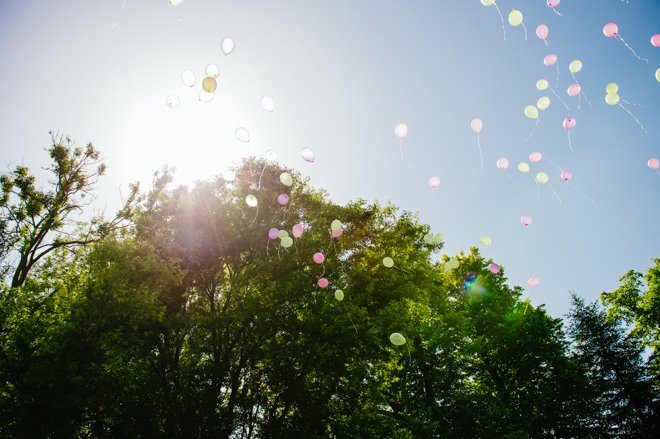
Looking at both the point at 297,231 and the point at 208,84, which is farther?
the point at 297,231

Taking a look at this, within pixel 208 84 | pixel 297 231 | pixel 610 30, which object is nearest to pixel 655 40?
pixel 610 30

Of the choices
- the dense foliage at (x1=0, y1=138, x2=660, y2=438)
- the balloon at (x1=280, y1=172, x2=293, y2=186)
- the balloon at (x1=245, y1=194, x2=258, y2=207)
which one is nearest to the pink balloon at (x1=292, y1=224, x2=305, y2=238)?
the dense foliage at (x1=0, y1=138, x2=660, y2=438)

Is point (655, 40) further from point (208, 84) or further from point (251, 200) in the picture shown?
point (251, 200)

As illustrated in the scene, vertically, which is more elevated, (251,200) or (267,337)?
(251,200)

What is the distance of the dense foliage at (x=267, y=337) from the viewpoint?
30.6ft

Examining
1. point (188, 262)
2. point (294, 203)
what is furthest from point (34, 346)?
point (294, 203)

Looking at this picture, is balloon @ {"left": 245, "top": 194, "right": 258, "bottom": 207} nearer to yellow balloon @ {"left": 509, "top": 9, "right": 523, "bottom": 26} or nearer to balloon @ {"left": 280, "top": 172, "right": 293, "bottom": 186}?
balloon @ {"left": 280, "top": 172, "right": 293, "bottom": 186}

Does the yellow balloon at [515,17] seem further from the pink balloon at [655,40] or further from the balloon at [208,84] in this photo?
the balloon at [208,84]

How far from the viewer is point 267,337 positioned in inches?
488

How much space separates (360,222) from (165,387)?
11.2 m

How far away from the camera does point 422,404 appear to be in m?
12.8

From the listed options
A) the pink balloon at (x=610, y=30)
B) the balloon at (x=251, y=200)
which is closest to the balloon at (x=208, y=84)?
the balloon at (x=251, y=200)

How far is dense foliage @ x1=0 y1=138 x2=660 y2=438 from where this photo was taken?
9341 millimetres

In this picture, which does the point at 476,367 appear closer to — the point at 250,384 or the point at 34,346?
the point at 250,384
